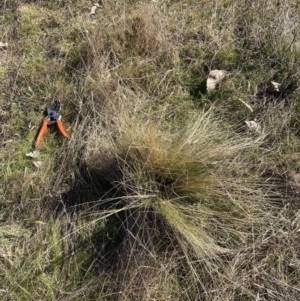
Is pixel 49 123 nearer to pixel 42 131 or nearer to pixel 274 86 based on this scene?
pixel 42 131

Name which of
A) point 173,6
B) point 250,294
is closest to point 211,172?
point 250,294

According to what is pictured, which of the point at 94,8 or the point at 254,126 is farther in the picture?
the point at 94,8

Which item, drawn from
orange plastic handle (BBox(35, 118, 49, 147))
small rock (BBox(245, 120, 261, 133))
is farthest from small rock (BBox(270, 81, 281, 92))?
orange plastic handle (BBox(35, 118, 49, 147))

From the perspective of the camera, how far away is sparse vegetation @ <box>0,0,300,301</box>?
85.1 inches

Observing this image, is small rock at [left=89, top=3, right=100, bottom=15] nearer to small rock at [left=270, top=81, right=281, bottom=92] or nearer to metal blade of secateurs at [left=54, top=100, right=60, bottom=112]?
metal blade of secateurs at [left=54, top=100, right=60, bottom=112]

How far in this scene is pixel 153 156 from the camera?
2314 millimetres

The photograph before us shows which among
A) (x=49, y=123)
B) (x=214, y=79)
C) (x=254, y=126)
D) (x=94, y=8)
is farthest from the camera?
(x=94, y=8)

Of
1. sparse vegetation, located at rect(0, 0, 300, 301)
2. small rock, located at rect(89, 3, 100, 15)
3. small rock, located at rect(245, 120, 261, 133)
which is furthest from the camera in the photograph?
small rock, located at rect(89, 3, 100, 15)

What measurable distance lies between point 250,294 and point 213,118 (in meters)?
1.06

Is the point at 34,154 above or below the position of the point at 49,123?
below

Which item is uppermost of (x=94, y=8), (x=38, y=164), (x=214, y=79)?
(x=94, y=8)

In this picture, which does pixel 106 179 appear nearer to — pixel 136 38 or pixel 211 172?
pixel 211 172

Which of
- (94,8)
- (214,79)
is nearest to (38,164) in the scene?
(214,79)

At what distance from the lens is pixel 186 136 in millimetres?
2410
